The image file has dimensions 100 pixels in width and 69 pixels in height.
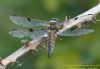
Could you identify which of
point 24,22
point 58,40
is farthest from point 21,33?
point 58,40

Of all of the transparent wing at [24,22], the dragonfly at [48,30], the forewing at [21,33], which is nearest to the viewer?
the dragonfly at [48,30]

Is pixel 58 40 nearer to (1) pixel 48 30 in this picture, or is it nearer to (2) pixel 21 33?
(2) pixel 21 33

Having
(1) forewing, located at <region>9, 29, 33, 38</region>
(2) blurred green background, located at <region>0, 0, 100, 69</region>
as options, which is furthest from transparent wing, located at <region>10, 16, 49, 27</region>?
(2) blurred green background, located at <region>0, 0, 100, 69</region>

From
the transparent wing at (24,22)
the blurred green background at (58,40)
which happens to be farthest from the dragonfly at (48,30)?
the blurred green background at (58,40)

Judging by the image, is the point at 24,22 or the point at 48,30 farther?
the point at 24,22

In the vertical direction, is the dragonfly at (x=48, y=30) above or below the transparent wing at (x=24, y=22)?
below

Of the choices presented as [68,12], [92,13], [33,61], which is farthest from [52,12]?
[92,13]

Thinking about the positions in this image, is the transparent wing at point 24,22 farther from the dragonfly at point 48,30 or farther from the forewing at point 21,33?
the forewing at point 21,33

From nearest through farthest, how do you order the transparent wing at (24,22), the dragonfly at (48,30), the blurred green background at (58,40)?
1. the dragonfly at (48,30)
2. the transparent wing at (24,22)
3. the blurred green background at (58,40)

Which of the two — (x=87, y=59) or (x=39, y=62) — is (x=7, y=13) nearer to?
(x=39, y=62)
